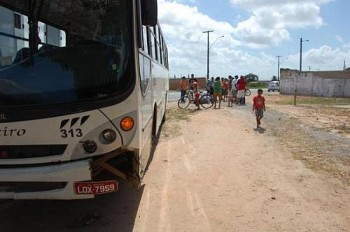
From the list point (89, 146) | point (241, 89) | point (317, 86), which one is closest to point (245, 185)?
point (89, 146)

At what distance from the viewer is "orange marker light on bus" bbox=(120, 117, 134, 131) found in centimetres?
547

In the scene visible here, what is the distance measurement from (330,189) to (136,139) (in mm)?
3816

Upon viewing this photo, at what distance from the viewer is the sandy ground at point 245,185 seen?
6.25 m

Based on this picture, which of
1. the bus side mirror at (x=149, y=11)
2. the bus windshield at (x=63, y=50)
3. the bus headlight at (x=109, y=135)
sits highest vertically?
the bus side mirror at (x=149, y=11)

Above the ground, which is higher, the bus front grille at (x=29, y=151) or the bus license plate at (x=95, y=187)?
the bus front grille at (x=29, y=151)

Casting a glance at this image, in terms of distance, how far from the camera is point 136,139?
5566 mm

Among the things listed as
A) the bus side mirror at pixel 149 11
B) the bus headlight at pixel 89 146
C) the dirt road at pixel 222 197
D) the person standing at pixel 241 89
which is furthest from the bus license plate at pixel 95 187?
the person standing at pixel 241 89

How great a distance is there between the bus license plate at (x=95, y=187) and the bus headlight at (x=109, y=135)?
45 centimetres

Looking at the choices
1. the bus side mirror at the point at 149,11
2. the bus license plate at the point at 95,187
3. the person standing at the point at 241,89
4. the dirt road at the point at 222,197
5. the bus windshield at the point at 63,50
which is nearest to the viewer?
the bus license plate at the point at 95,187

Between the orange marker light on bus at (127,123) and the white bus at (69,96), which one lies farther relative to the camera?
the orange marker light on bus at (127,123)

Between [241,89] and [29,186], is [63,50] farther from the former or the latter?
[241,89]

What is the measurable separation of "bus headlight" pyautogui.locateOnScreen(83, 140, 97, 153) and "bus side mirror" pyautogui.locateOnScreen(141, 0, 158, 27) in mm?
1575

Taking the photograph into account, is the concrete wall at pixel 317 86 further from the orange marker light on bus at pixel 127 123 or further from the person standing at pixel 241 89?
the orange marker light on bus at pixel 127 123

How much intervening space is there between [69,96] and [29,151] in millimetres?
740
